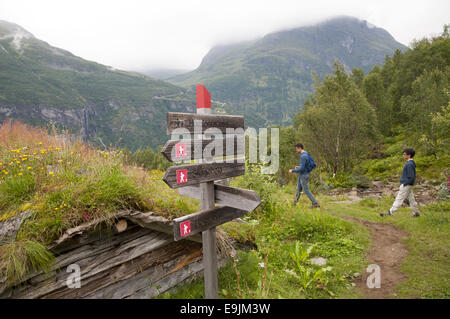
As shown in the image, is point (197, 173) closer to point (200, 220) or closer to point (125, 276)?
point (200, 220)

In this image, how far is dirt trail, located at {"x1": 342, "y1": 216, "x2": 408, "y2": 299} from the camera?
493 cm

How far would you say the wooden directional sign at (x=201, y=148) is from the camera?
10.3ft

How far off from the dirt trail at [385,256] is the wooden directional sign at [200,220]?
3.34 metres

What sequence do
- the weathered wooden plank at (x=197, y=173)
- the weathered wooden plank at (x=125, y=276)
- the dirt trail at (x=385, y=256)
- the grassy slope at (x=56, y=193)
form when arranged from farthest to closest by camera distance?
the dirt trail at (x=385, y=256) < the weathered wooden plank at (x=125, y=276) < the grassy slope at (x=56, y=193) < the weathered wooden plank at (x=197, y=173)

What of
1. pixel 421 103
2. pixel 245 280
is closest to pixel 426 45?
pixel 421 103

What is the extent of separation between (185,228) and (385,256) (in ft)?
18.6

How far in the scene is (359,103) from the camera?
23.7m

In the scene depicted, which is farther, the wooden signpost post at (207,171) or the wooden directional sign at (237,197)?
the wooden directional sign at (237,197)

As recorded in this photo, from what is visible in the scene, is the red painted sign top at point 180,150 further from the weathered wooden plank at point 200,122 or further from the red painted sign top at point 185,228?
the red painted sign top at point 185,228

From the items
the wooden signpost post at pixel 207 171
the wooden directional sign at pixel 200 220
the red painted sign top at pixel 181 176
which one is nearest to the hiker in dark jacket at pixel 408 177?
the wooden signpost post at pixel 207 171

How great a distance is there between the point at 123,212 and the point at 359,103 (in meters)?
25.2

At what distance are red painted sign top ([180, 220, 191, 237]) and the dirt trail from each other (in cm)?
390

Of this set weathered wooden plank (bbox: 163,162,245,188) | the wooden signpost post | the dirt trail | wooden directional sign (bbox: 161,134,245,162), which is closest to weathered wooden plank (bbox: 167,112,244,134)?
the wooden signpost post
